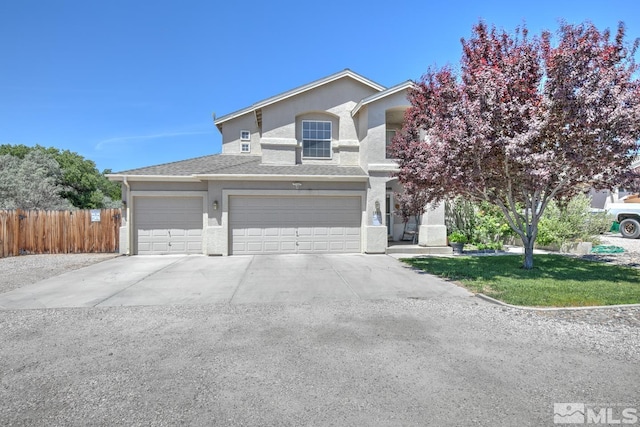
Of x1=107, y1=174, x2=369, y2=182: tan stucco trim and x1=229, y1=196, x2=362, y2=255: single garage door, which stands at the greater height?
x1=107, y1=174, x2=369, y2=182: tan stucco trim

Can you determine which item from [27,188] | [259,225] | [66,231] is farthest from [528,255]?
[27,188]

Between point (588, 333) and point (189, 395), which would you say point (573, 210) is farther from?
point (189, 395)

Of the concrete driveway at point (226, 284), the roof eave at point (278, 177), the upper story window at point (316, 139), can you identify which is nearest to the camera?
the concrete driveway at point (226, 284)

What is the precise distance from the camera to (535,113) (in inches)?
307

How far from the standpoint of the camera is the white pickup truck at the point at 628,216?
18375mm

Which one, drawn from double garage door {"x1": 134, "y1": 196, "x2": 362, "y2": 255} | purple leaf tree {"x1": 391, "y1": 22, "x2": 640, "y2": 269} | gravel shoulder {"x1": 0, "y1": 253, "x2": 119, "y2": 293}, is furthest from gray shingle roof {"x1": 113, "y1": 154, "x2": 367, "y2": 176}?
purple leaf tree {"x1": 391, "y1": 22, "x2": 640, "y2": 269}

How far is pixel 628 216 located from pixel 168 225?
23839 millimetres

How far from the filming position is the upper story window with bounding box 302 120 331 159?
1569 cm

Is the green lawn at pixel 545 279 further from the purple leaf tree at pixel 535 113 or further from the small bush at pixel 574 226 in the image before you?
the small bush at pixel 574 226

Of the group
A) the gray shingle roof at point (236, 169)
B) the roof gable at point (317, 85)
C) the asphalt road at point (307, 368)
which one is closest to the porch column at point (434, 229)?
the gray shingle roof at point (236, 169)

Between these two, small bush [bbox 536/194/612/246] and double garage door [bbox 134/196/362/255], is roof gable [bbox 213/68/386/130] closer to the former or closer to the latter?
double garage door [bbox 134/196/362/255]

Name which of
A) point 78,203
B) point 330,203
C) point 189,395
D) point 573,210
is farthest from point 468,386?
point 78,203

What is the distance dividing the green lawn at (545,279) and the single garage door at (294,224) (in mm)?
3176

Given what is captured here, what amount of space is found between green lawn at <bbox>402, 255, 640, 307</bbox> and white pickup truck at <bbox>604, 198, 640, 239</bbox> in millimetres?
10118
